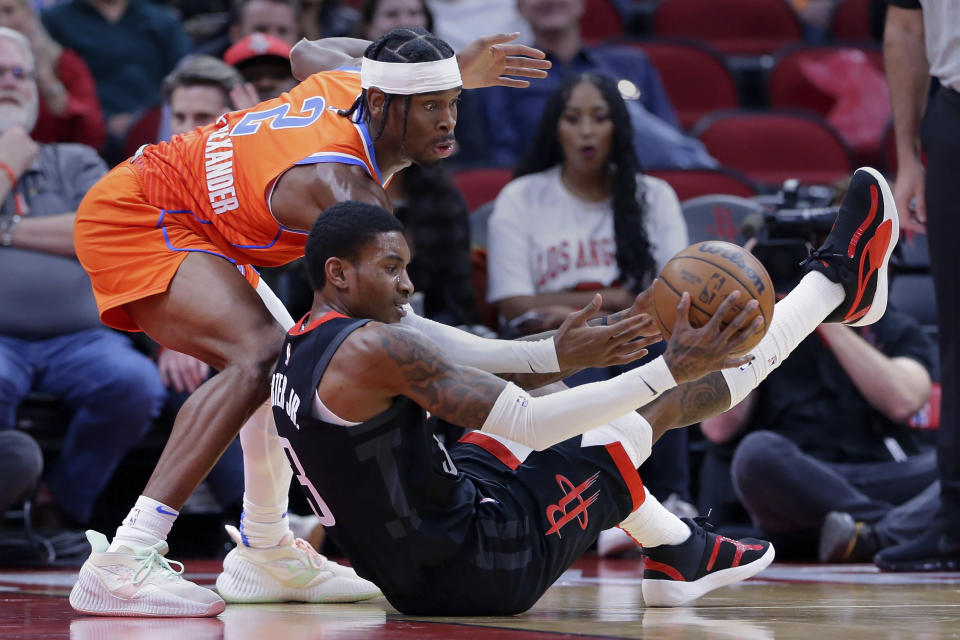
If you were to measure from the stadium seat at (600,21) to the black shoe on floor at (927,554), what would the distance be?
5.38 metres

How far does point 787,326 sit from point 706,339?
2.12 ft

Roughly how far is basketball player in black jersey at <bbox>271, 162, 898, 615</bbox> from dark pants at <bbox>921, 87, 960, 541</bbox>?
1.11 metres

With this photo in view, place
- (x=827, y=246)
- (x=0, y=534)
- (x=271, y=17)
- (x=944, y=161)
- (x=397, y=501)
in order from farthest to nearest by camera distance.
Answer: (x=271, y=17)
(x=0, y=534)
(x=944, y=161)
(x=827, y=246)
(x=397, y=501)

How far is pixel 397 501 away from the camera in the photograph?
2.93 meters

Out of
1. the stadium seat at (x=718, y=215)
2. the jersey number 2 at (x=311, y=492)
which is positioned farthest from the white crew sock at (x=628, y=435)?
the stadium seat at (x=718, y=215)

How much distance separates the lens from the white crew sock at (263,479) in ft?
12.0

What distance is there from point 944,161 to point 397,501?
86.6 inches

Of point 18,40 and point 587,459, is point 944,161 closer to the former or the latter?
point 587,459

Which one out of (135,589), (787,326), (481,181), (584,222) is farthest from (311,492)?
(481,181)

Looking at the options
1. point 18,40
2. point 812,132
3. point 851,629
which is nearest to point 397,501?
point 851,629

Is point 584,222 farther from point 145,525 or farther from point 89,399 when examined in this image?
point 145,525

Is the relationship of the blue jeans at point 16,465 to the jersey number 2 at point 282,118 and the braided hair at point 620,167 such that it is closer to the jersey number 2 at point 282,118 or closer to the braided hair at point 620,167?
the jersey number 2 at point 282,118

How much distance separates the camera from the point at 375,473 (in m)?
2.92

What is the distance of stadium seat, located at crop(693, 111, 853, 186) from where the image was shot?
7430 millimetres
